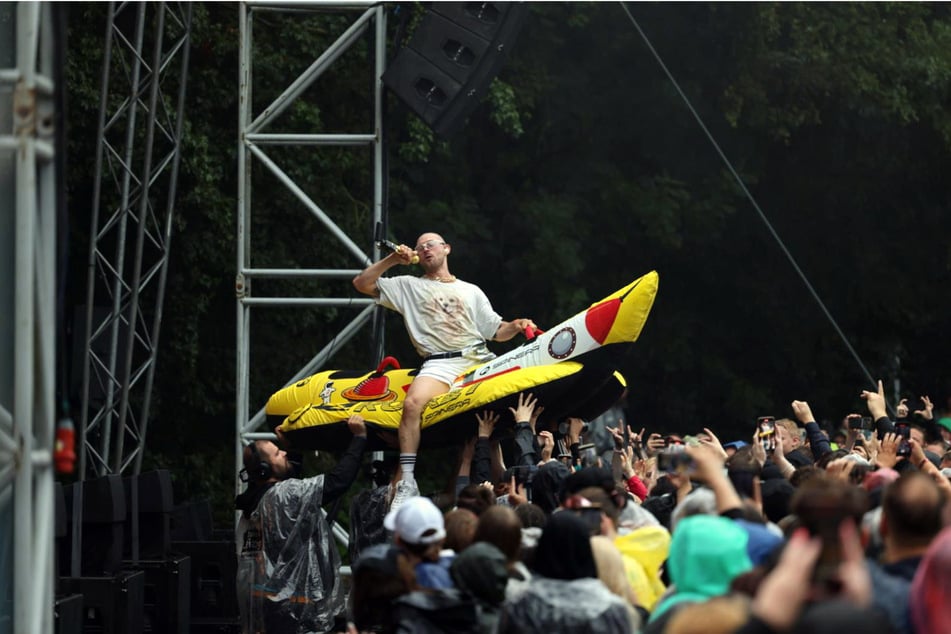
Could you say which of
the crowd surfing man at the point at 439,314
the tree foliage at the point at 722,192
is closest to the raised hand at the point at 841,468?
the crowd surfing man at the point at 439,314

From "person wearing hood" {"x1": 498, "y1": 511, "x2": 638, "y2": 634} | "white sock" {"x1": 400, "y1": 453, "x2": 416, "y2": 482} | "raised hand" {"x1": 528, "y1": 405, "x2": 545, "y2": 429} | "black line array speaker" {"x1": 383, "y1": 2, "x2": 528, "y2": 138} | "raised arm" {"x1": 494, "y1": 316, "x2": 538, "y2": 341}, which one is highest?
"black line array speaker" {"x1": 383, "y1": 2, "x2": 528, "y2": 138}

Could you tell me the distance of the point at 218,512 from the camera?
1728 cm

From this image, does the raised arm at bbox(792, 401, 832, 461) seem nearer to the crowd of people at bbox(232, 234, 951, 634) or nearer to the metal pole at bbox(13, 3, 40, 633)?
the crowd of people at bbox(232, 234, 951, 634)

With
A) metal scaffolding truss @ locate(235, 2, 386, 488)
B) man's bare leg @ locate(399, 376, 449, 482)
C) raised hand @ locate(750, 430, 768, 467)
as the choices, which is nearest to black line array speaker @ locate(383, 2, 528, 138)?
metal scaffolding truss @ locate(235, 2, 386, 488)

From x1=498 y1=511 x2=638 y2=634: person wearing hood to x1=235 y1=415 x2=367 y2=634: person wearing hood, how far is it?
3.65 meters

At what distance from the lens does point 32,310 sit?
557cm

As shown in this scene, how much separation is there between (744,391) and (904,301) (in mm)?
2446

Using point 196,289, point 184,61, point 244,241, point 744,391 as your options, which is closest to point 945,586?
point 244,241

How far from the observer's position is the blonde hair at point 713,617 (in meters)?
3.80

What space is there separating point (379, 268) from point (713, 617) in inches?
225

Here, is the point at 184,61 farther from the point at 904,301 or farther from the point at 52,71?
the point at 904,301

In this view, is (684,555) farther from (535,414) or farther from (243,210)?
(243,210)

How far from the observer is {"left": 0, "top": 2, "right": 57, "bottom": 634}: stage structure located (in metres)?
5.50

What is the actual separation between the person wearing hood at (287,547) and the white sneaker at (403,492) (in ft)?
0.84
